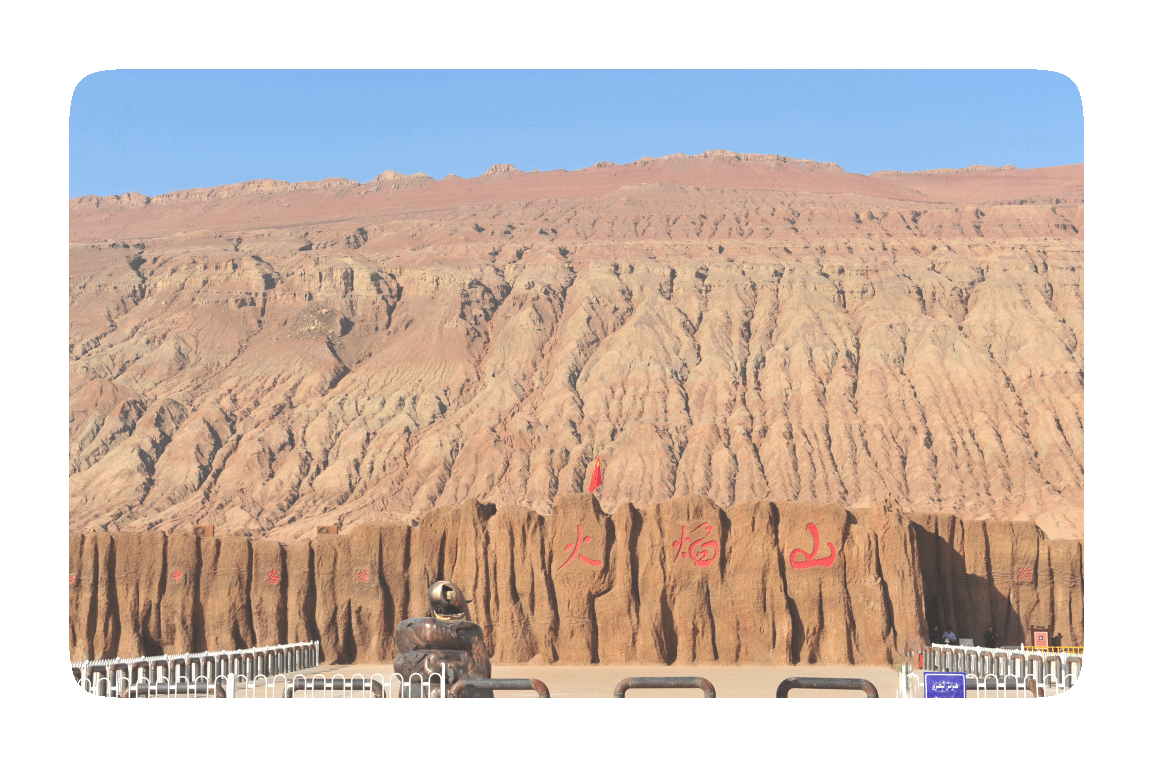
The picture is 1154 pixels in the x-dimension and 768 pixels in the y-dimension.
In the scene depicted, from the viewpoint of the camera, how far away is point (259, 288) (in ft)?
328

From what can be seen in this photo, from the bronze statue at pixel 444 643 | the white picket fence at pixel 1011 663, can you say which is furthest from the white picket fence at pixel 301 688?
the white picket fence at pixel 1011 663

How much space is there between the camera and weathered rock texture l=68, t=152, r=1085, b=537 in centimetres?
7688

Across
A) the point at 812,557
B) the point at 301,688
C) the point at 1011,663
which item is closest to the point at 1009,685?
the point at 1011,663

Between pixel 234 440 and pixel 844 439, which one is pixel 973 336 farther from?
pixel 234 440

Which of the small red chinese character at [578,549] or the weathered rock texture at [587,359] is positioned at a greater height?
the weathered rock texture at [587,359]

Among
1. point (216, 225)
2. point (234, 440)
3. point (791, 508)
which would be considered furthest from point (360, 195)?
point (791, 508)

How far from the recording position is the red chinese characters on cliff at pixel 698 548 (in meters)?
37.1

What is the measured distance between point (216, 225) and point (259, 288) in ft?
100

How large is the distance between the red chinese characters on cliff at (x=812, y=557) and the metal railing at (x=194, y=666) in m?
13.3

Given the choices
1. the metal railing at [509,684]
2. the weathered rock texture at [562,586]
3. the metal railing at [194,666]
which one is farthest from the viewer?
the weathered rock texture at [562,586]

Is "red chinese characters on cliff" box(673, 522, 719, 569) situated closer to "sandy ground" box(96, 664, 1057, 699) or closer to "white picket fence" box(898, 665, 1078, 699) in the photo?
"sandy ground" box(96, 664, 1057, 699)

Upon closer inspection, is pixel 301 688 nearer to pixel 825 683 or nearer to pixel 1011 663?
pixel 825 683

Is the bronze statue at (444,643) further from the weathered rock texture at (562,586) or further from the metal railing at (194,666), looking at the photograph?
the weathered rock texture at (562,586)

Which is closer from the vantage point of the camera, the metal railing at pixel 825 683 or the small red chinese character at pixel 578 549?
the metal railing at pixel 825 683
